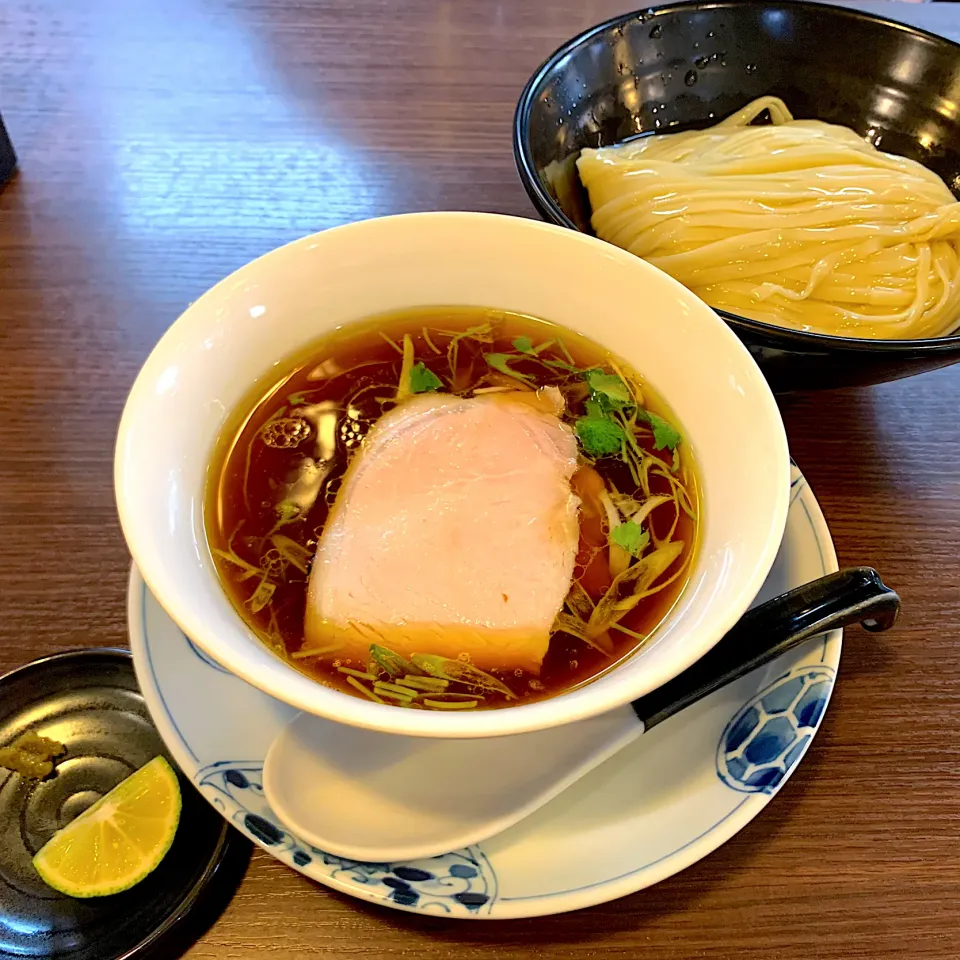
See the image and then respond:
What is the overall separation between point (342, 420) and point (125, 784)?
0.61 meters

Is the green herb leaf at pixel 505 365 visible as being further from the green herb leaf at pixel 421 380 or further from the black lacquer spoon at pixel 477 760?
the black lacquer spoon at pixel 477 760

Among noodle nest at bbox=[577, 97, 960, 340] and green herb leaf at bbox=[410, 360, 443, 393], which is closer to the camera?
green herb leaf at bbox=[410, 360, 443, 393]

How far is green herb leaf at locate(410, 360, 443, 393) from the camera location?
1.35 meters

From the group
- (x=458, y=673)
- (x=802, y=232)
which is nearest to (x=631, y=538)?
(x=458, y=673)

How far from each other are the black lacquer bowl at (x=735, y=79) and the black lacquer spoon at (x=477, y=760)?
0.86m

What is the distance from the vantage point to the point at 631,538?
1.20 meters

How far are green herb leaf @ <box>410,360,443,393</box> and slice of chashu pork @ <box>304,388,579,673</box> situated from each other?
0.02m

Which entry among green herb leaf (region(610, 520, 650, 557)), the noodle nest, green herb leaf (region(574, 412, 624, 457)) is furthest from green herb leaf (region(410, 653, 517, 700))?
the noodle nest

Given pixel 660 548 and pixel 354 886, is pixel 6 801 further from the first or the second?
pixel 660 548

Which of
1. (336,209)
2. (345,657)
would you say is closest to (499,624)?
(345,657)

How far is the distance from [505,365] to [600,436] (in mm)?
213

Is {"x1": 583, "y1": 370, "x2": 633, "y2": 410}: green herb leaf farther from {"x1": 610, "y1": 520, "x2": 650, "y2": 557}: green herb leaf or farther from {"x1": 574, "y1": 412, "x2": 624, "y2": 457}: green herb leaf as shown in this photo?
{"x1": 610, "y1": 520, "x2": 650, "y2": 557}: green herb leaf

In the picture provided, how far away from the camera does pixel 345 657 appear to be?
109 cm

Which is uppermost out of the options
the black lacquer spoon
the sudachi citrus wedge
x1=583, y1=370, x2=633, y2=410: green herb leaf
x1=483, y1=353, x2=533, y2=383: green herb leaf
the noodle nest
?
the noodle nest
